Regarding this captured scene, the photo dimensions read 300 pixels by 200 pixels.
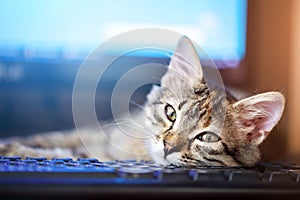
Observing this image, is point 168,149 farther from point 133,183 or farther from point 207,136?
point 133,183

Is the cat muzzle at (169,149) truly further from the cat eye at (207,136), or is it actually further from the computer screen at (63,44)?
the computer screen at (63,44)

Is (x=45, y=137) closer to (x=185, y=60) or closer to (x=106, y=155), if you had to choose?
(x=106, y=155)

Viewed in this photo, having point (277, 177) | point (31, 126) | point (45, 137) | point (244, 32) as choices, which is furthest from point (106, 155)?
point (244, 32)

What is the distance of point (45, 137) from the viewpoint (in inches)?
43.8

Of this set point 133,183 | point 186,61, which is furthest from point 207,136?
point 133,183

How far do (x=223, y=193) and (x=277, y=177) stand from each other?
104 mm

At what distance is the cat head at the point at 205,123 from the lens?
0.80m

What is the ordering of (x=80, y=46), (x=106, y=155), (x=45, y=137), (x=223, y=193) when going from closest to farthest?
(x=223, y=193), (x=106, y=155), (x=45, y=137), (x=80, y=46)

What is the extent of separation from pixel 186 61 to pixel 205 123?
0.15 meters

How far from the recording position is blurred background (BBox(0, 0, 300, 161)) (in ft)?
3.84

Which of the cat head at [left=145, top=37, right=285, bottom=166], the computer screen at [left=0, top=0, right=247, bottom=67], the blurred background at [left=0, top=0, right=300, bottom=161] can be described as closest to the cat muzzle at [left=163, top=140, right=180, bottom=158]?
the cat head at [left=145, top=37, right=285, bottom=166]

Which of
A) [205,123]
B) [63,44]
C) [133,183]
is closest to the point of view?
[133,183]

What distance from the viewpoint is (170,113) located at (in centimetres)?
89

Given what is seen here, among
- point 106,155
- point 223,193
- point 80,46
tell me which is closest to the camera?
point 223,193
